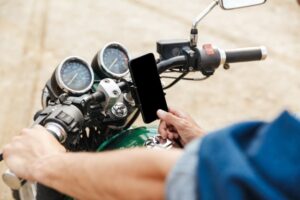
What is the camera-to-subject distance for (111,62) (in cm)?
164

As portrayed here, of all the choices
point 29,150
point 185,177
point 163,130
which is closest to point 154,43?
point 163,130

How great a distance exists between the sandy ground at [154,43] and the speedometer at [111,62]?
166 cm

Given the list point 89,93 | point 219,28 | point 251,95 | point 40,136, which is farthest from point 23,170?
point 219,28

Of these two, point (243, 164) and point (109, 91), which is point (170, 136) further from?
point (243, 164)

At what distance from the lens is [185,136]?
1.50 m

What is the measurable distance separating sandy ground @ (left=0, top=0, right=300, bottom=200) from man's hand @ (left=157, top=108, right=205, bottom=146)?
178 cm

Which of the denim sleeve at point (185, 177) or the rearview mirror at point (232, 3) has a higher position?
the rearview mirror at point (232, 3)

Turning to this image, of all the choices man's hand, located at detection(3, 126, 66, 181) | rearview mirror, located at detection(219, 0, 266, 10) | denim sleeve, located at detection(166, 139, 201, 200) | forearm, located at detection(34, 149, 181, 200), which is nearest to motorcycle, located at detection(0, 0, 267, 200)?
rearview mirror, located at detection(219, 0, 266, 10)

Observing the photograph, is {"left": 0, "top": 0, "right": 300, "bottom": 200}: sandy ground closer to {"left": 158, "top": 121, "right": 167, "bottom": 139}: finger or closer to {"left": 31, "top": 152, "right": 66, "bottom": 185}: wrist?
{"left": 158, "top": 121, "right": 167, "bottom": 139}: finger

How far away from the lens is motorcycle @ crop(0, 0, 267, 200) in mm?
1395

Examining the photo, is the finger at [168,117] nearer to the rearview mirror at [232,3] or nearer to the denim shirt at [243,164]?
the rearview mirror at [232,3]

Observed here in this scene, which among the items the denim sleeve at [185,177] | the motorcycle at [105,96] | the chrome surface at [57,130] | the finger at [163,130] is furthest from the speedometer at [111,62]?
the denim sleeve at [185,177]

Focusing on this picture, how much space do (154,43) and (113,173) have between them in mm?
3500

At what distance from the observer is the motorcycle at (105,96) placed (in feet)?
4.58
